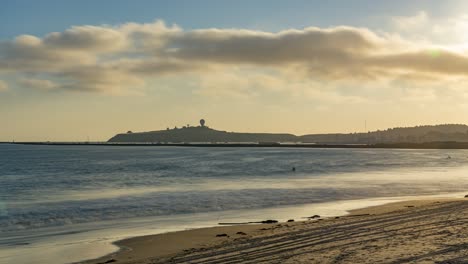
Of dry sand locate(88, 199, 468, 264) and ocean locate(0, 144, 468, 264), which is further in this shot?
ocean locate(0, 144, 468, 264)

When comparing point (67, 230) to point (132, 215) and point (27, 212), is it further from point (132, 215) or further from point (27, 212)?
point (27, 212)

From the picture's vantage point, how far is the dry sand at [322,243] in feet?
43.7

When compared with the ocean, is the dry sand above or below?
above

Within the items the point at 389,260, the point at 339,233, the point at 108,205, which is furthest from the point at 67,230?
the point at 389,260

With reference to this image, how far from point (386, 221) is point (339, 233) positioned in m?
3.87

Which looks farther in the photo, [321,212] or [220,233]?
[321,212]

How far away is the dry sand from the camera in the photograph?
1333cm

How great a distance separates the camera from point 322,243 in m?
15.7

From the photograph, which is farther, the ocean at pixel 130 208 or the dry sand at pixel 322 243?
the ocean at pixel 130 208

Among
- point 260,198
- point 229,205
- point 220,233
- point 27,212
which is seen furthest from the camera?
→ point 260,198

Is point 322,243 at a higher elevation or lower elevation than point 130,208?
higher

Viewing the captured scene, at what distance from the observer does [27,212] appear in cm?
3027

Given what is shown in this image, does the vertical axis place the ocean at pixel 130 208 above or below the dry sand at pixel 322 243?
below

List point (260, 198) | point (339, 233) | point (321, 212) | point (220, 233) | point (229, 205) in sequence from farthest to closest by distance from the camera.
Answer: point (260, 198) → point (229, 205) → point (321, 212) → point (220, 233) → point (339, 233)
